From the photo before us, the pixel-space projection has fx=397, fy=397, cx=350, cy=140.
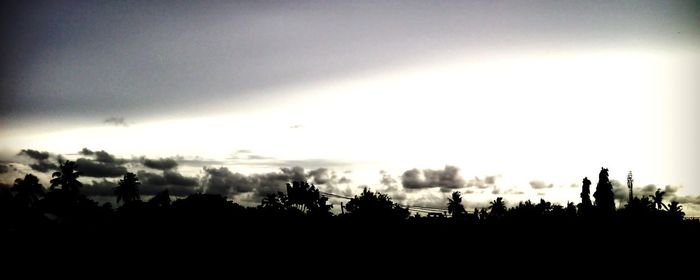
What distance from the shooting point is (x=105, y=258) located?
2289 cm

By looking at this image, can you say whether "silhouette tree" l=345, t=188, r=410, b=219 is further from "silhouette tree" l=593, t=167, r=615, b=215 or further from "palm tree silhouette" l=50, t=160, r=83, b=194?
"palm tree silhouette" l=50, t=160, r=83, b=194

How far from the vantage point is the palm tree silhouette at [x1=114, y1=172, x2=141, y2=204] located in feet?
276

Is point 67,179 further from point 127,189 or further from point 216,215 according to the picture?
point 216,215

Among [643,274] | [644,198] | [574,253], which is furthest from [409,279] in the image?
[644,198]

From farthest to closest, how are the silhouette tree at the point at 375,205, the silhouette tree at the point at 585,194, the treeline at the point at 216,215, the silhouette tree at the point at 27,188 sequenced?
the silhouette tree at the point at 27,188, the silhouette tree at the point at 585,194, the silhouette tree at the point at 375,205, the treeline at the point at 216,215

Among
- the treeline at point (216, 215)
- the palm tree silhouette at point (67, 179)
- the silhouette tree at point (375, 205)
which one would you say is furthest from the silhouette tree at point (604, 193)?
the palm tree silhouette at point (67, 179)

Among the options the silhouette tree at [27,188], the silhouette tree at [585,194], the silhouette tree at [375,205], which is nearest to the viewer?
the silhouette tree at [375,205]

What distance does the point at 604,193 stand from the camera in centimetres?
5638

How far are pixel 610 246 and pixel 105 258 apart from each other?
31.2 metres

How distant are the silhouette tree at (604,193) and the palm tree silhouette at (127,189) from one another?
85257 millimetres

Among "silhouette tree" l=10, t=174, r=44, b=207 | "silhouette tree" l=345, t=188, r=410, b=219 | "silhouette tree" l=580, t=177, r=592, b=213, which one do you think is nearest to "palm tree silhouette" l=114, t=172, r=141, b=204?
"silhouette tree" l=10, t=174, r=44, b=207

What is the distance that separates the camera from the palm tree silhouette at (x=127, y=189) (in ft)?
276

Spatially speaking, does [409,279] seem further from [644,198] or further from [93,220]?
[644,198]

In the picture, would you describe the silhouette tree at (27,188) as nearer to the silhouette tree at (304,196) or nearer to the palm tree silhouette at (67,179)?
the palm tree silhouette at (67,179)
